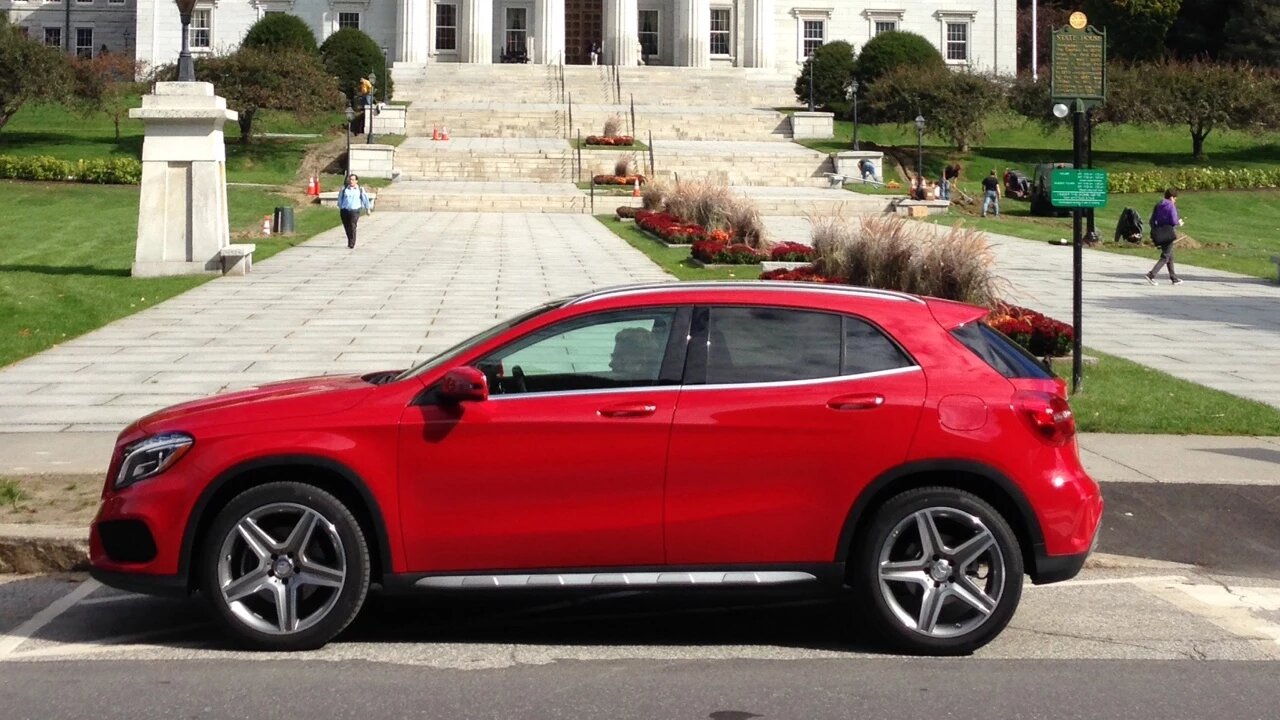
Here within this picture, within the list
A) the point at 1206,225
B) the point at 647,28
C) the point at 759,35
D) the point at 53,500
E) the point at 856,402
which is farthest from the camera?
the point at 647,28

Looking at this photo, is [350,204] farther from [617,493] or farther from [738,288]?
[617,493]

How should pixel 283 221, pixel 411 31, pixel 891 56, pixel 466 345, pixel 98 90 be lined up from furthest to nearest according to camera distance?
pixel 411 31 < pixel 891 56 < pixel 98 90 < pixel 283 221 < pixel 466 345

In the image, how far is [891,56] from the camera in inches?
2489

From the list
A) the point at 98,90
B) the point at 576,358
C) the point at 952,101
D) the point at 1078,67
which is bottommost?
the point at 576,358

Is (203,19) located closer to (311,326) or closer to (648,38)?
(648,38)

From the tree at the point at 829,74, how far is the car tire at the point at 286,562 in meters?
60.9

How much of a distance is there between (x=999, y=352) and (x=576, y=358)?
76.7 inches

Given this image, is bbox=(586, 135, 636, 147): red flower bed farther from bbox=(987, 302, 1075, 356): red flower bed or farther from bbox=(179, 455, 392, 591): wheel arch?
bbox=(179, 455, 392, 591): wheel arch

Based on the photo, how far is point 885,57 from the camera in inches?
2494

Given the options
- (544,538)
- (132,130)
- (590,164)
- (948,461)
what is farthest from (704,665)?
(132,130)

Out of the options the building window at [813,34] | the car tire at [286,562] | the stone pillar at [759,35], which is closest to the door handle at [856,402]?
the car tire at [286,562]

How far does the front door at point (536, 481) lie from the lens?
6.51 metres

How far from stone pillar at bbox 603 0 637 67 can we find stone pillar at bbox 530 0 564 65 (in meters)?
2.49

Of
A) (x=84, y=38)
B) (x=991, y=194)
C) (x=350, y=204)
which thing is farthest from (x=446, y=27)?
(x=350, y=204)
